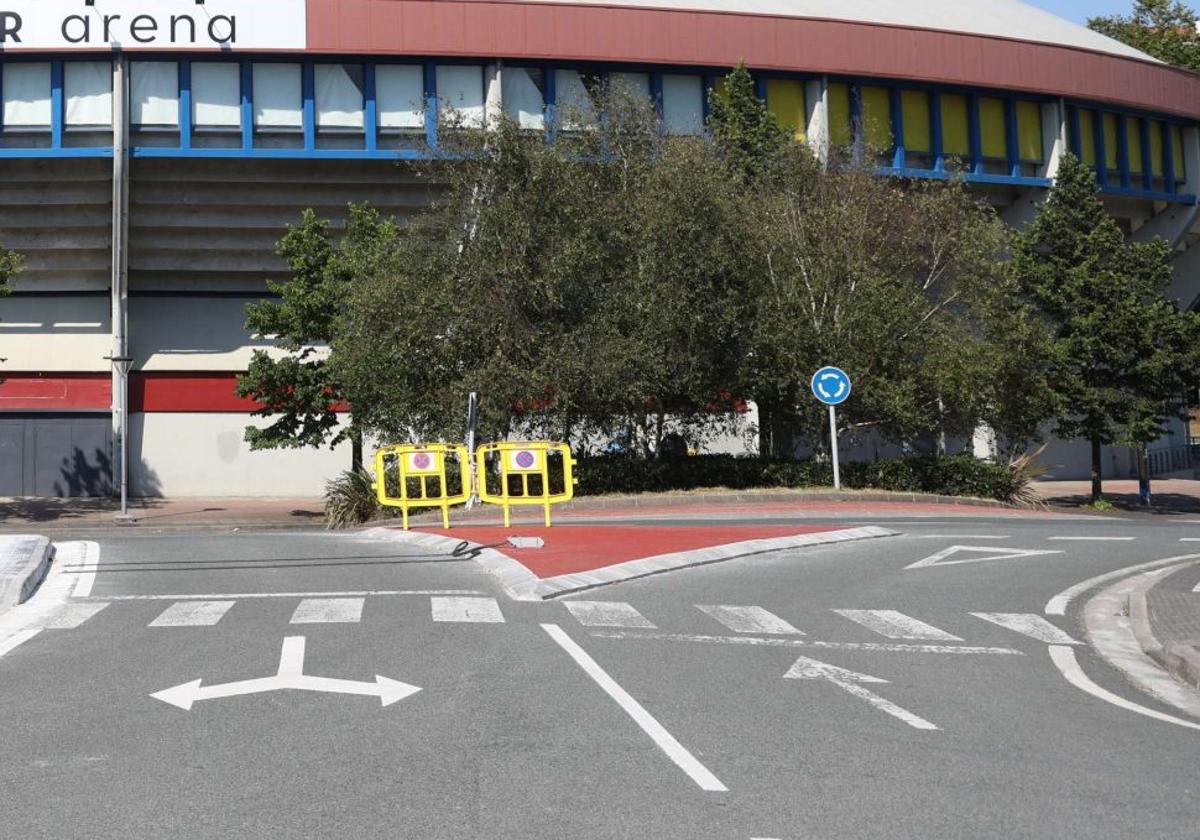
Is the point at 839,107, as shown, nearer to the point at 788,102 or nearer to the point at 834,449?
the point at 788,102

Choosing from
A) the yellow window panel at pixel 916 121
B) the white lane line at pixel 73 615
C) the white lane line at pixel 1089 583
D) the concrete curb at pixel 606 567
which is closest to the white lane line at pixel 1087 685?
the white lane line at pixel 1089 583

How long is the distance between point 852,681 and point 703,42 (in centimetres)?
3305

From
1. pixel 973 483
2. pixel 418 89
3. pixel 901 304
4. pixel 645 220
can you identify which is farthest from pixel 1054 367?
pixel 418 89

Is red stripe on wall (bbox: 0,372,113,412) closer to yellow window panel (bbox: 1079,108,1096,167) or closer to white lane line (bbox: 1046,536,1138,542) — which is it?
white lane line (bbox: 1046,536,1138,542)

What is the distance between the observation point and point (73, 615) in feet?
41.1

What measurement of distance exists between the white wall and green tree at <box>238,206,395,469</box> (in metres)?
7.50

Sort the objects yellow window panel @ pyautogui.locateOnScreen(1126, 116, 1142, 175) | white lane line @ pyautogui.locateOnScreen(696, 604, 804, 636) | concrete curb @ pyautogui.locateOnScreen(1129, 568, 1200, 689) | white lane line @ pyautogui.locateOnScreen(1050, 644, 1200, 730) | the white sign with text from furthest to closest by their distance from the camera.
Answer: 1. yellow window panel @ pyautogui.locateOnScreen(1126, 116, 1142, 175)
2. the white sign with text
3. white lane line @ pyautogui.locateOnScreen(696, 604, 804, 636)
4. concrete curb @ pyautogui.locateOnScreen(1129, 568, 1200, 689)
5. white lane line @ pyautogui.locateOnScreen(1050, 644, 1200, 730)

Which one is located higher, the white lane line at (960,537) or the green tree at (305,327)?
the green tree at (305,327)

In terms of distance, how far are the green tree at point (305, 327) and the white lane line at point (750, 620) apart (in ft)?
70.7

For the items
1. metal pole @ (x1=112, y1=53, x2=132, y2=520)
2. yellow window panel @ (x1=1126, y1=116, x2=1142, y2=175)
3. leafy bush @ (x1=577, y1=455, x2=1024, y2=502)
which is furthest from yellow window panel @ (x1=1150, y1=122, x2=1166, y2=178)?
metal pole @ (x1=112, y1=53, x2=132, y2=520)

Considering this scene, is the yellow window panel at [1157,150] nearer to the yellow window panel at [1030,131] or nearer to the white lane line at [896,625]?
the yellow window panel at [1030,131]

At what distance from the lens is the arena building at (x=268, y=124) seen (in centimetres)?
3750

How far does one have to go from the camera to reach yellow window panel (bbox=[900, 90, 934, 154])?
43.1 metres

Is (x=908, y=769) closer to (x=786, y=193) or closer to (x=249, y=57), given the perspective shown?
(x=786, y=193)
